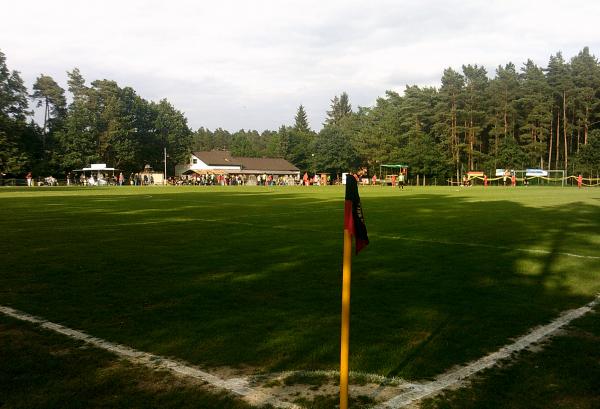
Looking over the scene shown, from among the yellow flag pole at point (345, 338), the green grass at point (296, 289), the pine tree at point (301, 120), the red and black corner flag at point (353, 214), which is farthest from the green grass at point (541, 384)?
the pine tree at point (301, 120)

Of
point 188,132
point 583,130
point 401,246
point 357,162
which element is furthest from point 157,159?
point 401,246

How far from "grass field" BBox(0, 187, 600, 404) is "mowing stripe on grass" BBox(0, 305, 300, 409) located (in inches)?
6.5

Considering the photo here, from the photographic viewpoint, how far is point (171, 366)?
16.1 ft

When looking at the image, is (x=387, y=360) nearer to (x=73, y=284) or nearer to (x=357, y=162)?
(x=73, y=284)

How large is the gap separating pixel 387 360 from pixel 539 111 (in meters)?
83.7

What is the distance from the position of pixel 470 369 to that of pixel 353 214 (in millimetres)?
2283

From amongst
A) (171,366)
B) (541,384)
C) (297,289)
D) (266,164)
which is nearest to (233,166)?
(266,164)

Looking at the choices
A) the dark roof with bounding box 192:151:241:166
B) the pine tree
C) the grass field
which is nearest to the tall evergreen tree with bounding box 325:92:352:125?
the pine tree

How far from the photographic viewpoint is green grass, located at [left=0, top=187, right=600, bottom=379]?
550 centimetres

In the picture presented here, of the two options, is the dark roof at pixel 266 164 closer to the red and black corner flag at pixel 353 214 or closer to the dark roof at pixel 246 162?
the dark roof at pixel 246 162

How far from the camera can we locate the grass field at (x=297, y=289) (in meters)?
5.50

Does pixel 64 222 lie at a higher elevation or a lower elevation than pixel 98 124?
lower

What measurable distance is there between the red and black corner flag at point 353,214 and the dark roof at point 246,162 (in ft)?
367

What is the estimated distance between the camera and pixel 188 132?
109 metres
